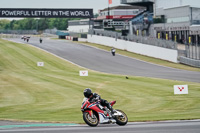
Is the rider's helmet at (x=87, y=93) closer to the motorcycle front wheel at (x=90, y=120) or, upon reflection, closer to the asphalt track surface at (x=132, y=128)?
the motorcycle front wheel at (x=90, y=120)

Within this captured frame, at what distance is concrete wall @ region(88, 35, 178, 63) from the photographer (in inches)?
2366

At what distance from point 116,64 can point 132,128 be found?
44199 millimetres

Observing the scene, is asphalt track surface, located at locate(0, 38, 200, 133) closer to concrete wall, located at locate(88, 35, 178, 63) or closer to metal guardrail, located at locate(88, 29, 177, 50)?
concrete wall, located at locate(88, 35, 178, 63)

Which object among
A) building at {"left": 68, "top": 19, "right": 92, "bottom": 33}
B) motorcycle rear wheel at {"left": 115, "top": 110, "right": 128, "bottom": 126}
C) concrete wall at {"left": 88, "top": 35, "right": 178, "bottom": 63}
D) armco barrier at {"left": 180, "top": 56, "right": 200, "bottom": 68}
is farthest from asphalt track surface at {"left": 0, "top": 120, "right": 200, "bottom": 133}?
building at {"left": 68, "top": 19, "right": 92, "bottom": 33}

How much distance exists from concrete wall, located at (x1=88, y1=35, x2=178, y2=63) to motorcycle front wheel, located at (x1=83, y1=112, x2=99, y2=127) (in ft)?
148

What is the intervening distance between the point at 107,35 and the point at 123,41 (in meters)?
9.27

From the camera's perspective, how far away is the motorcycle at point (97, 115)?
14.4 metres

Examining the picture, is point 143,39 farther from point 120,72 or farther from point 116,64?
point 120,72

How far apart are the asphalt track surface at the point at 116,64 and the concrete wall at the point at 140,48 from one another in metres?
3.93

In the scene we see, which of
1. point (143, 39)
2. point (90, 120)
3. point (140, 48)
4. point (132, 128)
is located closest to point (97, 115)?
point (90, 120)

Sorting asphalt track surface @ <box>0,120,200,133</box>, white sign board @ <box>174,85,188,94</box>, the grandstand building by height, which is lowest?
white sign board @ <box>174,85,188,94</box>

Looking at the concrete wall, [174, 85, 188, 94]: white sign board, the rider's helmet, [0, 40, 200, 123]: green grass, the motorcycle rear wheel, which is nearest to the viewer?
the rider's helmet

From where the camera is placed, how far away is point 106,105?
14.7 m

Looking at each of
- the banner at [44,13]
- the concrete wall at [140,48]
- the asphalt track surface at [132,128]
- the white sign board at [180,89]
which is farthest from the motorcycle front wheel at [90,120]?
the banner at [44,13]
